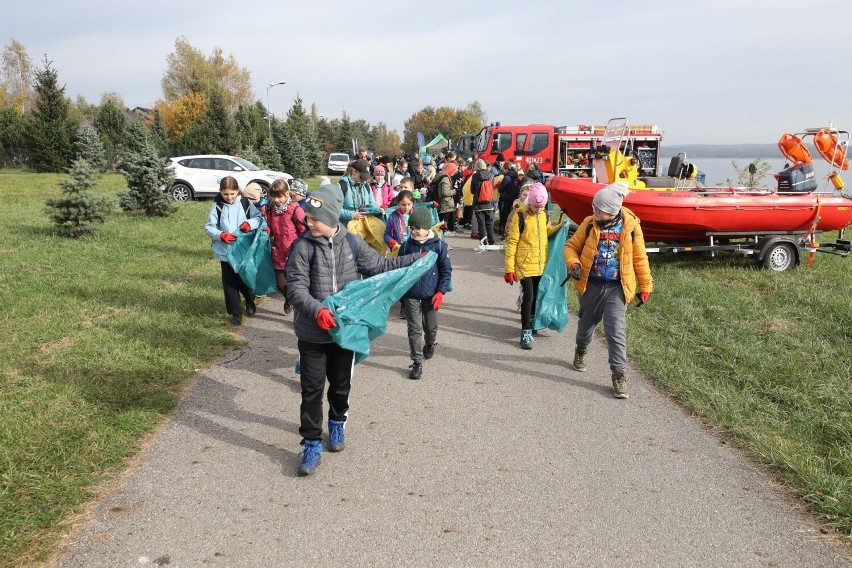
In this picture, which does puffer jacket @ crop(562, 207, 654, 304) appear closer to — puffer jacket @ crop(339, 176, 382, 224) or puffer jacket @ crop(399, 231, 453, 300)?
puffer jacket @ crop(399, 231, 453, 300)

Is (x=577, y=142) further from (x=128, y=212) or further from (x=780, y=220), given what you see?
(x=128, y=212)

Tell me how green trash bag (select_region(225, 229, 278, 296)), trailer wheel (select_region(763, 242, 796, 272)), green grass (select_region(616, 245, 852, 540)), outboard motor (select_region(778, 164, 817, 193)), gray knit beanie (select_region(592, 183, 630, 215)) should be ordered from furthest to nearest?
outboard motor (select_region(778, 164, 817, 193)) → trailer wheel (select_region(763, 242, 796, 272)) → green trash bag (select_region(225, 229, 278, 296)) → gray knit beanie (select_region(592, 183, 630, 215)) → green grass (select_region(616, 245, 852, 540))

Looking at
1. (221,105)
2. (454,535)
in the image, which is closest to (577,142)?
(454,535)

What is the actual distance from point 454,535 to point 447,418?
155 centimetres

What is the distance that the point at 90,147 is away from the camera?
3750 cm

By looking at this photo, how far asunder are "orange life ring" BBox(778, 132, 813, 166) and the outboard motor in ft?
0.83

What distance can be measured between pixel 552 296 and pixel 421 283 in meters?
1.78

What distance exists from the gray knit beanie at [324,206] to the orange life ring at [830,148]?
10.3 metres

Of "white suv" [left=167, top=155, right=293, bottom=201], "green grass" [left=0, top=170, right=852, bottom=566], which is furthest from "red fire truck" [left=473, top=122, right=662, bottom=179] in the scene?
"green grass" [left=0, top=170, right=852, bottom=566]

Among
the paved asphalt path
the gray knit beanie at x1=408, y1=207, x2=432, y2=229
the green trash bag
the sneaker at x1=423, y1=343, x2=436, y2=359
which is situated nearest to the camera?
the paved asphalt path

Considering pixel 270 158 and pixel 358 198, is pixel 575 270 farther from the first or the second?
pixel 270 158

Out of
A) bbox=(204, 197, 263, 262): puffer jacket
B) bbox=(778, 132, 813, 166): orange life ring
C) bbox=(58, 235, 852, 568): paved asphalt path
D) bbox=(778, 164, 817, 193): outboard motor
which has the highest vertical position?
bbox=(778, 132, 813, 166): orange life ring

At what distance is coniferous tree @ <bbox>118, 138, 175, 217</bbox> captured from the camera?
15.5 metres

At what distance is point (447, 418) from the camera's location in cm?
482
